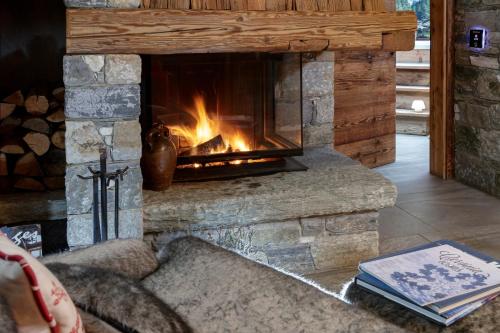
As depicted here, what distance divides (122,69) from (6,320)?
195 centimetres

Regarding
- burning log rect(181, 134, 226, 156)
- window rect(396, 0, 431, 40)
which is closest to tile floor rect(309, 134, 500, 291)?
burning log rect(181, 134, 226, 156)

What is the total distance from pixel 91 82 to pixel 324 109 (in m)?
1.86

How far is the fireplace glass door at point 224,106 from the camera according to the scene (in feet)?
11.2

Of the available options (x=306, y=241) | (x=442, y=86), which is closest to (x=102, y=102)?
(x=306, y=241)

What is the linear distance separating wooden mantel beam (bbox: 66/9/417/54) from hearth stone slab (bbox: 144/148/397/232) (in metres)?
0.67

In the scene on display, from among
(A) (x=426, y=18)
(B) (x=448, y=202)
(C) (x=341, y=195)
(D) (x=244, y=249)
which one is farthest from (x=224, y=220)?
(A) (x=426, y=18)

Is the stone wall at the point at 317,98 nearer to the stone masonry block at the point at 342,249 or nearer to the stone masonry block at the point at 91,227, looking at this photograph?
the stone masonry block at the point at 342,249

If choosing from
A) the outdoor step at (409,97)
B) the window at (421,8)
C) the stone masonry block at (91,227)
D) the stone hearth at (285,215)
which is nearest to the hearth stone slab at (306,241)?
the stone hearth at (285,215)

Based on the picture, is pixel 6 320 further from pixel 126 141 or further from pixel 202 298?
pixel 126 141

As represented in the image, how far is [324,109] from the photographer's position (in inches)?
165

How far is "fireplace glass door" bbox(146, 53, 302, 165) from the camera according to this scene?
342 centimetres

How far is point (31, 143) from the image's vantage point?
10.7 ft

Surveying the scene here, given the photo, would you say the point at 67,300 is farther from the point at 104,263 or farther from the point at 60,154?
the point at 60,154

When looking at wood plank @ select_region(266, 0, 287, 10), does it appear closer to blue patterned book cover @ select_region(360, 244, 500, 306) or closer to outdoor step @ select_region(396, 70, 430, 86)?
blue patterned book cover @ select_region(360, 244, 500, 306)
